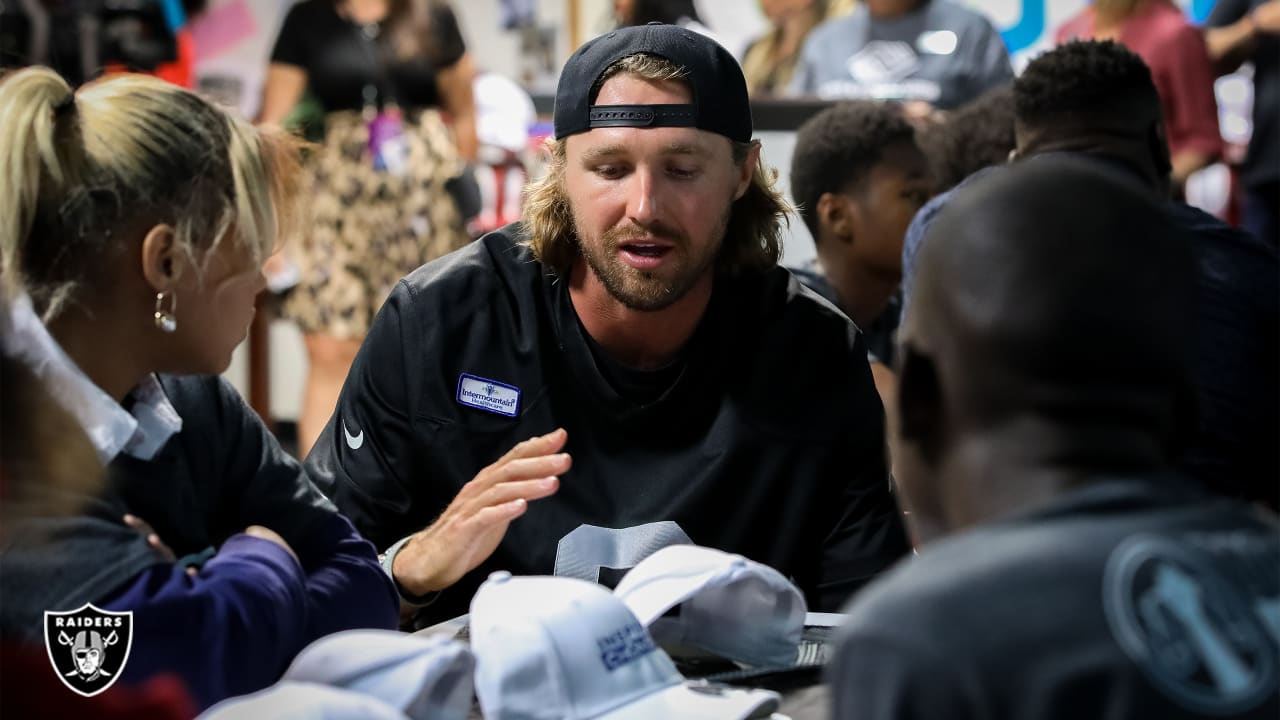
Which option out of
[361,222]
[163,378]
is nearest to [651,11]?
[361,222]

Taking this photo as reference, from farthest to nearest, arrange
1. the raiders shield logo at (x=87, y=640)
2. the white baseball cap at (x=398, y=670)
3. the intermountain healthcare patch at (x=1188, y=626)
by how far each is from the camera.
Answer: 1. the raiders shield logo at (x=87, y=640)
2. the white baseball cap at (x=398, y=670)
3. the intermountain healthcare patch at (x=1188, y=626)

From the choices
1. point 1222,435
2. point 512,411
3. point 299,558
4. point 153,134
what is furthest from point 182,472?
point 1222,435

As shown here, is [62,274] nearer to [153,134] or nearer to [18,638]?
[153,134]

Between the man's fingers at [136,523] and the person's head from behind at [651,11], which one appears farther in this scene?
the person's head from behind at [651,11]

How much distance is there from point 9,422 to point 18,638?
391 mm

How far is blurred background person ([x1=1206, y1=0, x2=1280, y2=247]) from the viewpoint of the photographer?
4.65 metres

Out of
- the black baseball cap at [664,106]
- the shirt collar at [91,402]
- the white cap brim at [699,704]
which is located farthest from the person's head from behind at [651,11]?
the white cap brim at [699,704]

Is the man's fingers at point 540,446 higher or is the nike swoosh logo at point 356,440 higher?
the man's fingers at point 540,446

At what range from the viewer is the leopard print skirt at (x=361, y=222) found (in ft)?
15.5

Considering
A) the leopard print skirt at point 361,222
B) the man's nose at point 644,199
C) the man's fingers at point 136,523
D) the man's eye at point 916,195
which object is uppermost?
the man's nose at point 644,199

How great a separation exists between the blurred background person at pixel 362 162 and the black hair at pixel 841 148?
4.42ft

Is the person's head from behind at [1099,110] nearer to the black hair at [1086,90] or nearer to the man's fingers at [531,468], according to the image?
the black hair at [1086,90]

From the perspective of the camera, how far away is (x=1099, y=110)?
8.65 ft

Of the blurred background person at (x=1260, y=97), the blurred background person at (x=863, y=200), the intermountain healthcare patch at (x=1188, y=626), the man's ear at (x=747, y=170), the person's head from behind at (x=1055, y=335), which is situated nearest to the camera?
the intermountain healthcare patch at (x=1188, y=626)
